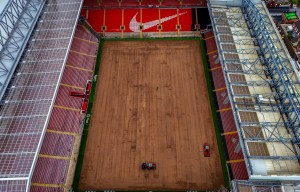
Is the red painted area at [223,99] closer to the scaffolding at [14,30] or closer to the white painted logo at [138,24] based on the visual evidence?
the white painted logo at [138,24]

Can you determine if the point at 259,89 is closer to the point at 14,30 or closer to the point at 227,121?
the point at 227,121

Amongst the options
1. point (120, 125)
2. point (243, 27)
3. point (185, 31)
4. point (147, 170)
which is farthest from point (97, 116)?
point (243, 27)

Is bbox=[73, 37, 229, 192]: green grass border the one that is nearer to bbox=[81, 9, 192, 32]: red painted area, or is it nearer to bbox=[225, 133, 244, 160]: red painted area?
bbox=[225, 133, 244, 160]: red painted area

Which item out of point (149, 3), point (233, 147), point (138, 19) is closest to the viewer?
point (233, 147)

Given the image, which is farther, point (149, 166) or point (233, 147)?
point (233, 147)

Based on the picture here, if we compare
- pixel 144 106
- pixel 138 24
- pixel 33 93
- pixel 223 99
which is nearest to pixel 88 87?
pixel 144 106

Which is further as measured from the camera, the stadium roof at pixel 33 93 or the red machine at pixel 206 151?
the red machine at pixel 206 151

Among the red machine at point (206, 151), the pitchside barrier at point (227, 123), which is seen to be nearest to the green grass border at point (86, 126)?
the red machine at point (206, 151)
